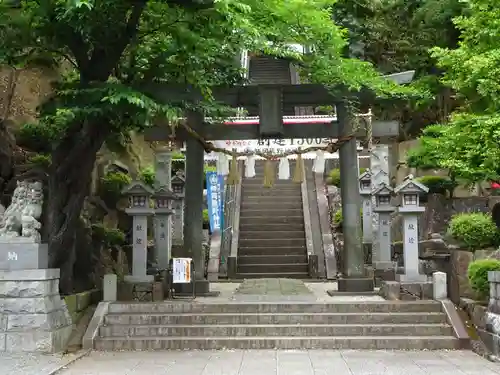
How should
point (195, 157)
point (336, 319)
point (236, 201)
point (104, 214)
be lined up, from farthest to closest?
point (236, 201), point (104, 214), point (195, 157), point (336, 319)

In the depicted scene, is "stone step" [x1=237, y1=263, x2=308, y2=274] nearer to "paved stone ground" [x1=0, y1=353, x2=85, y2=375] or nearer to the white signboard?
the white signboard

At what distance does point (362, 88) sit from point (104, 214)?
362 inches

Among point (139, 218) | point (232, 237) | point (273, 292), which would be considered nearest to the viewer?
point (273, 292)

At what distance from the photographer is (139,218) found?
44.5 feet

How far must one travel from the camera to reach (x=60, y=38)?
1038 cm

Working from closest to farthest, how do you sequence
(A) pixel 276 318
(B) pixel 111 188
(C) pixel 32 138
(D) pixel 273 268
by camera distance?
1. (A) pixel 276 318
2. (C) pixel 32 138
3. (B) pixel 111 188
4. (D) pixel 273 268

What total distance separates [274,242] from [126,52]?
11.0 metres

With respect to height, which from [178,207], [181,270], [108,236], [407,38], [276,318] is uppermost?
[407,38]

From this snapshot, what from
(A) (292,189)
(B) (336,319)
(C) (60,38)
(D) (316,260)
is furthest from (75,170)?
(A) (292,189)

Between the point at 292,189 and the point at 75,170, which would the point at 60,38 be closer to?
the point at 75,170

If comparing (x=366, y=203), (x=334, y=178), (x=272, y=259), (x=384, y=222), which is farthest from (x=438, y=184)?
(x=272, y=259)

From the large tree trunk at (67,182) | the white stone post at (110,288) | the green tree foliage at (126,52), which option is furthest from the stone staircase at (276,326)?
the green tree foliage at (126,52)

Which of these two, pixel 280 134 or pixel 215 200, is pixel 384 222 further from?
pixel 215 200

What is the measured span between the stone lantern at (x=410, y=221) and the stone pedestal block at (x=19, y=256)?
8.26 m
